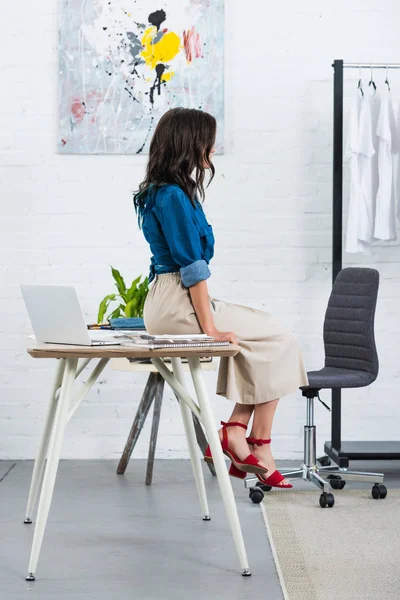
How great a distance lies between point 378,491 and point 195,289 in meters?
1.30

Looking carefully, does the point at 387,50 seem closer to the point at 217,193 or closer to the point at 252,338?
the point at 217,193

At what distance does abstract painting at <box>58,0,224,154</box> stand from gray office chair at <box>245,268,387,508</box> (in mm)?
1161

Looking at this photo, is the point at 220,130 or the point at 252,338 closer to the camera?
the point at 252,338

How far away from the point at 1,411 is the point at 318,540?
2.12 meters

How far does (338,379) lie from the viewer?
363 cm

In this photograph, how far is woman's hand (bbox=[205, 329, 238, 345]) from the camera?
8.75 feet

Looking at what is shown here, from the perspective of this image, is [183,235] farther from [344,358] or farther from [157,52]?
[157,52]

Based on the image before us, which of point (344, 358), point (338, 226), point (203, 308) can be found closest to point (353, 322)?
point (344, 358)

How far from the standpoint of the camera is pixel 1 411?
4.53 metres

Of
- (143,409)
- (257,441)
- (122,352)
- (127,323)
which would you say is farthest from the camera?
(143,409)

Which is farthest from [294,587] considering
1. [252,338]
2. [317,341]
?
[317,341]

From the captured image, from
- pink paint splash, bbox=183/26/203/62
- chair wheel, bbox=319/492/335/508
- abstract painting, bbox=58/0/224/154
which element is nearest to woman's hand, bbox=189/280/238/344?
chair wheel, bbox=319/492/335/508

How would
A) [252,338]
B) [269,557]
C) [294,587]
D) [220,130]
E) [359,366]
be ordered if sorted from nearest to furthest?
[294,587]
[269,557]
[252,338]
[359,366]
[220,130]

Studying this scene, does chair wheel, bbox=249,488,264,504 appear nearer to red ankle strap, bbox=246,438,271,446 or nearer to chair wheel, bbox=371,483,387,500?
red ankle strap, bbox=246,438,271,446
